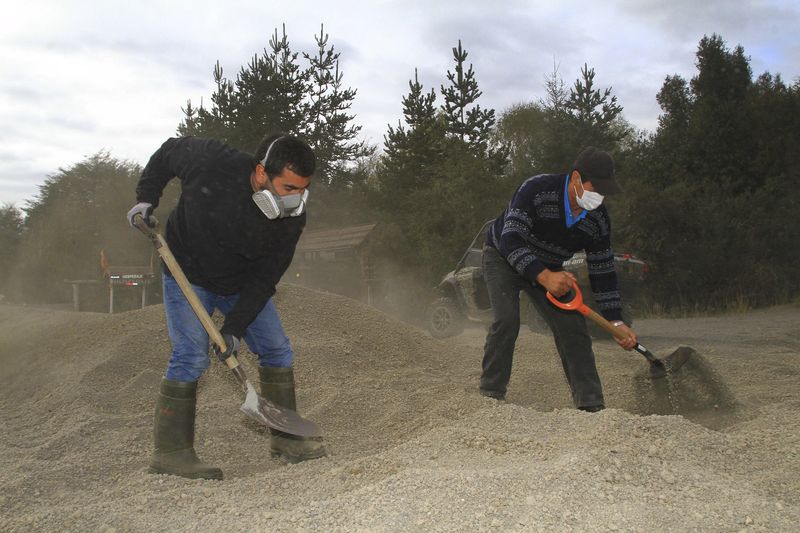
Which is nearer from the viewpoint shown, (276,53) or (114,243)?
(114,243)

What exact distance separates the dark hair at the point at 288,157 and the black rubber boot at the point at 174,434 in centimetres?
115

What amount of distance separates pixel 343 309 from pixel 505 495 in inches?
203

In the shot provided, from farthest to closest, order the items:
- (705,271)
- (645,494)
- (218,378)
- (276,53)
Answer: (276,53) → (705,271) → (218,378) → (645,494)

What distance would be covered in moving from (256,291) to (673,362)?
2.78m

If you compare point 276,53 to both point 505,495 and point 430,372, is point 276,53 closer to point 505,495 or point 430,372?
point 430,372

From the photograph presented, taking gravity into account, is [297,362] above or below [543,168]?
below

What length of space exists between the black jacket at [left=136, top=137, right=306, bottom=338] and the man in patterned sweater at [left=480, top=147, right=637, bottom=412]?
141 cm

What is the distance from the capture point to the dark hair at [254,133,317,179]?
3.24 meters

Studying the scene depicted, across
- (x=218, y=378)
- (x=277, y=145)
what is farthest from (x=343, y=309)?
(x=277, y=145)

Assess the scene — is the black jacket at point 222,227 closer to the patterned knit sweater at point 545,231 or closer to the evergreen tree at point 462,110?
the patterned knit sweater at point 545,231

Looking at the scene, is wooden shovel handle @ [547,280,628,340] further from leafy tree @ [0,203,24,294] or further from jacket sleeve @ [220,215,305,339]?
leafy tree @ [0,203,24,294]

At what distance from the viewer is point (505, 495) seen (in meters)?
2.53

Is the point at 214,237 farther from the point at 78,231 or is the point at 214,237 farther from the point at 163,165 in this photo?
the point at 78,231

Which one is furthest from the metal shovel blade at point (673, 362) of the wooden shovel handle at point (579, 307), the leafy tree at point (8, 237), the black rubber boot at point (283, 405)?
the leafy tree at point (8, 237)
